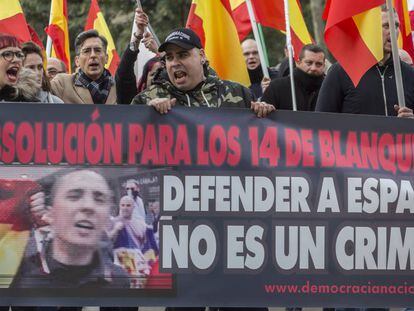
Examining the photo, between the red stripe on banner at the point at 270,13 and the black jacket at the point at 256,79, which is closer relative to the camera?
the red stripe on banner at the point at 270,13

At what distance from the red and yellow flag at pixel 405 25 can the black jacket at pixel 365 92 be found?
112 inches

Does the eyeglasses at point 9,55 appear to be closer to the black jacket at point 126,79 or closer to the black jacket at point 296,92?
the black jacket at point 126,79

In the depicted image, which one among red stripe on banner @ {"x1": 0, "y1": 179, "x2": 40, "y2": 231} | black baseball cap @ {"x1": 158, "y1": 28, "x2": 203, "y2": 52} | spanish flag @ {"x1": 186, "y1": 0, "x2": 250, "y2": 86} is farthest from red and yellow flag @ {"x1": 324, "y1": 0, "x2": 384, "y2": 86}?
red stripe on banner @ {"x1": 0, "y1": 179, "x2": 40, "y2": 231}

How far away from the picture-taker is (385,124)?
7.76 m

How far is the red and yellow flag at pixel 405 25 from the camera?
464 inches

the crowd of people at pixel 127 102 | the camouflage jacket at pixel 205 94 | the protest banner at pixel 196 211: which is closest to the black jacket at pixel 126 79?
the crowd of people at pixel 127 102

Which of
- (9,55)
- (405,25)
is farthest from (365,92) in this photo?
(405,25)

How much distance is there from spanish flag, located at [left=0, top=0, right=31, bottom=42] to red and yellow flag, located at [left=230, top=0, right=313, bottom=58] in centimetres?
208

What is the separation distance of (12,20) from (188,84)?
3735 mm

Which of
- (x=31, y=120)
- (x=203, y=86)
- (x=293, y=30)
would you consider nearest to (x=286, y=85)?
(x=293, y=30)

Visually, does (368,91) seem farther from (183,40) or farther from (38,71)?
(38,71)

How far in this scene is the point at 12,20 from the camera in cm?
1115

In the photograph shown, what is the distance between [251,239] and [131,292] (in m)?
0.72

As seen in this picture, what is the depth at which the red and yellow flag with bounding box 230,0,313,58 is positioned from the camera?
11977 mm
